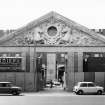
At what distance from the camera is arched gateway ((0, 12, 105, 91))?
50.0 metres

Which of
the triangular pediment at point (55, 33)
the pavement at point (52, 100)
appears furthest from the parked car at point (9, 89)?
the triangular pediment at point (55, 33)

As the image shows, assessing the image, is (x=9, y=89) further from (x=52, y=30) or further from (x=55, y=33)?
(x=52, y=30)

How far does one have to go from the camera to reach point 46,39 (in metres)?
50.7

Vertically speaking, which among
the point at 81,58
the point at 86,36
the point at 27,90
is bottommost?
the point at 27,90

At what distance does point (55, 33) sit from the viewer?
166 feet

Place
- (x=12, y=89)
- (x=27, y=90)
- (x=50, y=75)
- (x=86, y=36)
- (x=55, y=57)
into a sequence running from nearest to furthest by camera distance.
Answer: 1. (x=12, y=89)
2. (x=27, y=90)
3. (x=86, y=36)
4. (x=55, y=57)
5. (x=50, y=75)

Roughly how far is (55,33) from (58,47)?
7.34 ft

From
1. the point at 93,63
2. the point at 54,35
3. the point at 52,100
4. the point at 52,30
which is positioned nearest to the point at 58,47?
the point at 54,35

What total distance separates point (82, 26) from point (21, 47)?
9.91 m

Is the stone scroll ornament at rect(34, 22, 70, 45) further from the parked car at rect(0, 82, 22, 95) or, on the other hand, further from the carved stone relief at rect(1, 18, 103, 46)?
the parked car at rect(0, 82, 22, 95)

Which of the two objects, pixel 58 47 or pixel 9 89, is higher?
pixel 58 47

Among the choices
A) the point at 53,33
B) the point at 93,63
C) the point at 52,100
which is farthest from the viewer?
the point at 93,63

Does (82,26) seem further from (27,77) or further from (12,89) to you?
(12,89)

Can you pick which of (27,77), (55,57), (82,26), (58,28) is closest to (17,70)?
(27,77)
